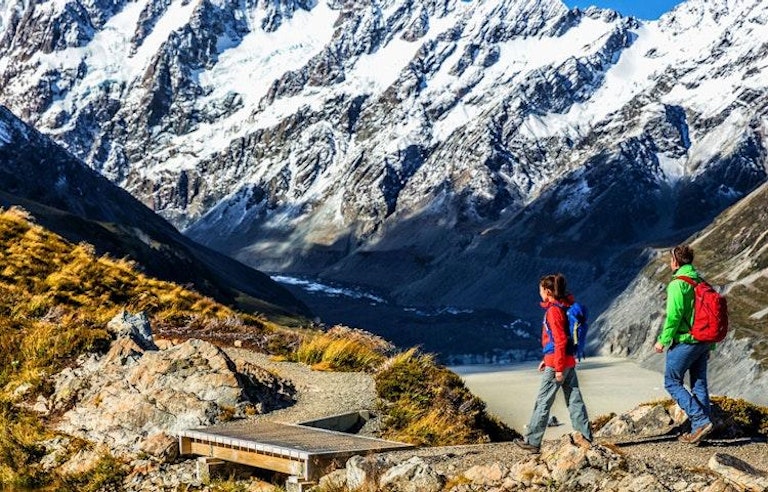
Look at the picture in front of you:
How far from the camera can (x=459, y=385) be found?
807 inches

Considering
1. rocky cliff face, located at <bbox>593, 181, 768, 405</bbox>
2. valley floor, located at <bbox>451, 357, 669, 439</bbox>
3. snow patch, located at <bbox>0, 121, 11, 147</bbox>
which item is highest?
snow patch, located at <bbox>0, 121, 11, 147</bbox>

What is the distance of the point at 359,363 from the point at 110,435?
762cm

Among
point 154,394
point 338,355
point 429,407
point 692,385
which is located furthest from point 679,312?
point 338,355

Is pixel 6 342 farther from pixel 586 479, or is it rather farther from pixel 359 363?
pixel 586 479

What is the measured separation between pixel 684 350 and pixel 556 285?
7.27 feet

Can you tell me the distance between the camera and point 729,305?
12481 centimetres

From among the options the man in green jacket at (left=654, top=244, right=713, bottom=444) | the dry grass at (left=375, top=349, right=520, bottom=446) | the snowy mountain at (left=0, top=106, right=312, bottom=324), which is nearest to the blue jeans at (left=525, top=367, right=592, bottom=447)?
the man in green jacket at (left=654, top=244, right=713, bottom=444)

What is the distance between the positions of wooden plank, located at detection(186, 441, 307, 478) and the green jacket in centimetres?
567

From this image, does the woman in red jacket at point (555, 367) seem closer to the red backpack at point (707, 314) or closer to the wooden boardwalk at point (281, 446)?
the red backpack at point (707, 314)

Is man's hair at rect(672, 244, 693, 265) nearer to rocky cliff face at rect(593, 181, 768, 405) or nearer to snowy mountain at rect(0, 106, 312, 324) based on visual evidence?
rocky cliff face at rect(593, 181, 768, 405)

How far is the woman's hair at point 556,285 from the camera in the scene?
535 inches

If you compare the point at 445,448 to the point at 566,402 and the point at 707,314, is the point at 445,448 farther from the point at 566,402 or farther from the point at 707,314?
the point at 707,314

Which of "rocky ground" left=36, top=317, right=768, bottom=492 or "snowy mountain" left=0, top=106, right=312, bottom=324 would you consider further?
"snowy mountain" left=0, top=106, right=312, bottom=324

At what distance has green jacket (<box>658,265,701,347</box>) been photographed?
45.1ft
